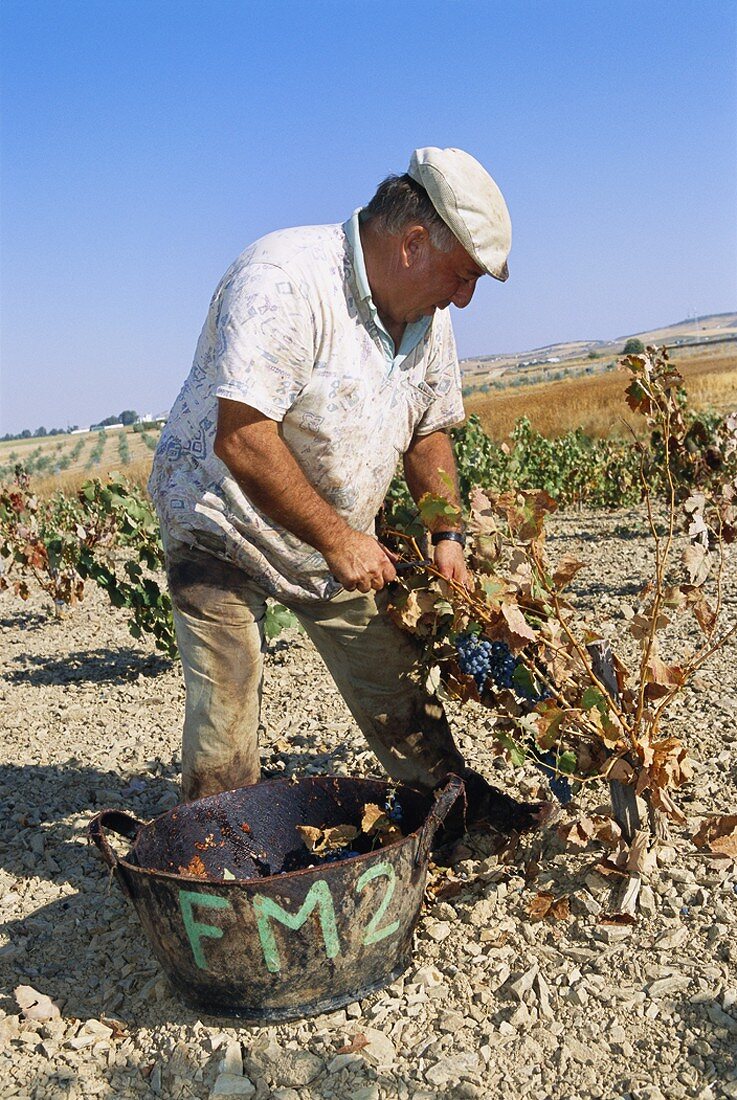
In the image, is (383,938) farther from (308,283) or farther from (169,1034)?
(308,283)

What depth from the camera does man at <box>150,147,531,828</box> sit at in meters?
2.73

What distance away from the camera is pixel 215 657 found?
10.2 ft

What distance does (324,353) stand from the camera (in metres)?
2.87

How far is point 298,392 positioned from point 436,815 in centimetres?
120

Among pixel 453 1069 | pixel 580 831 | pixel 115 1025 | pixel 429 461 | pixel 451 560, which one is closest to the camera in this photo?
pixel 453 1069

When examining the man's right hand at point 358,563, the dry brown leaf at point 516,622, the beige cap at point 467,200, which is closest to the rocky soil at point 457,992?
the dry brown leaf at point 516,622

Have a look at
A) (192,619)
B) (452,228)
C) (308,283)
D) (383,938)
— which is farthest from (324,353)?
(383,938)

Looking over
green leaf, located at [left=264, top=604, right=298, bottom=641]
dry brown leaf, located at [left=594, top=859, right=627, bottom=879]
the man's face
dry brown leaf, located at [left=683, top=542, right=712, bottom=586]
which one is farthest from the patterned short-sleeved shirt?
green leaf, located at [left=264, top=604, right=298, bottom=641]

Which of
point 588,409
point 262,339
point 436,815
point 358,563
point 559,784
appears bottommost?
point 588,409

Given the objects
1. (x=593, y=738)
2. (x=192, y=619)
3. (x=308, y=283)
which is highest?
(x=308, y=283)

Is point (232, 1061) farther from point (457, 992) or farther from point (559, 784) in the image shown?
point (559, 784)

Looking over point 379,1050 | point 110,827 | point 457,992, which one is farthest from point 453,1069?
point 110,827

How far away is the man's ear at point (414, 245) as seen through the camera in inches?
111

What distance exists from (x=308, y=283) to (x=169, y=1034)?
2033 millimetres
